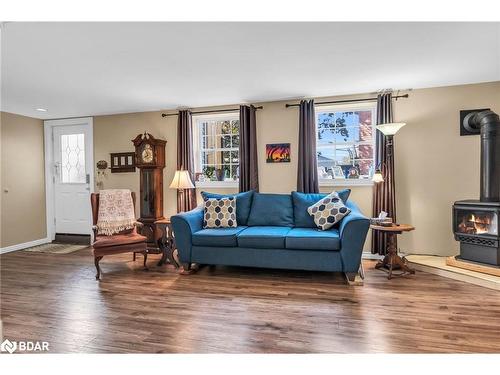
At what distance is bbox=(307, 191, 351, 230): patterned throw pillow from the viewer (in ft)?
11.5

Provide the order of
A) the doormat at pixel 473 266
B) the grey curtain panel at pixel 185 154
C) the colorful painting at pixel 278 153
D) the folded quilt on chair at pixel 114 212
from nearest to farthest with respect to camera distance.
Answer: the doormat at pixel 473 266 → the folded quilt on chair at pixel 114 212 → the colorful painting at pixel 278 153 → the grey curtain panel at pixel 185 154

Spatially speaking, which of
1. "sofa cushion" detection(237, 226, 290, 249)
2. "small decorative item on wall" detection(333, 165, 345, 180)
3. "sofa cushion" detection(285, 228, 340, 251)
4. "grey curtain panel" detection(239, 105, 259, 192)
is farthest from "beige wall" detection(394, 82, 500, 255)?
"grey curtain panel" detection(239, 105, 259, 192)

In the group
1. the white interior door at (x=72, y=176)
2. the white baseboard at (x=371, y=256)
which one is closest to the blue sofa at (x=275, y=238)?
the white baseboard at (x=371, y=256)

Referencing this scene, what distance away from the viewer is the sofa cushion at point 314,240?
3.21 metres

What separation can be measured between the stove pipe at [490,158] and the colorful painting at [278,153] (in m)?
2.32

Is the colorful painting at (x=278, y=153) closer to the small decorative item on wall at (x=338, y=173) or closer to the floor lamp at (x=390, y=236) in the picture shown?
the small decorative item on wall at (x=338, y=173)

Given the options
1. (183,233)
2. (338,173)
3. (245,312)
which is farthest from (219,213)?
(338,173)

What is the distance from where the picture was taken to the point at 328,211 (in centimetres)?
358

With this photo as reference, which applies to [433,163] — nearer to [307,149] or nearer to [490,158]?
[490,158]

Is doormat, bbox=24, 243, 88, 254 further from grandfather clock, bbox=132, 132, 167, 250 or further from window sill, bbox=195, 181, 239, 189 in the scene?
window sill, bbox=195, 181, 239, 189

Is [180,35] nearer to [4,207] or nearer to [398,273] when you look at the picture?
[398,273]

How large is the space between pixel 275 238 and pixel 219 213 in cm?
88
